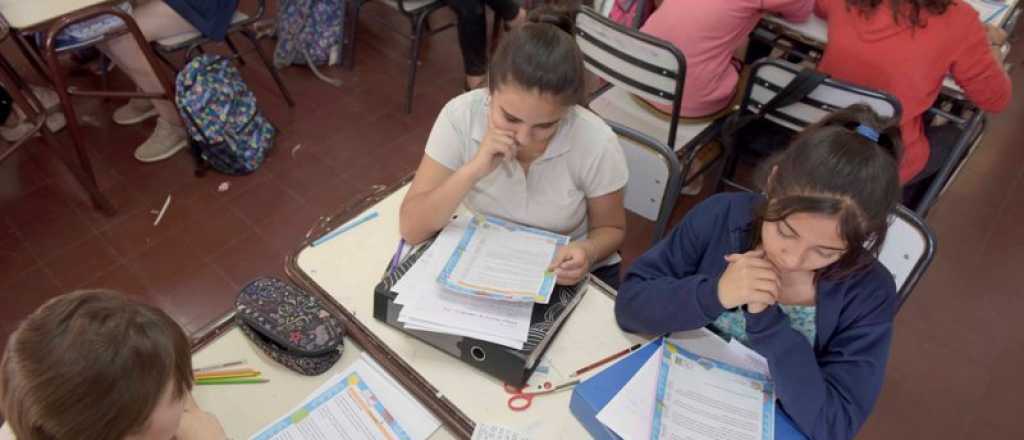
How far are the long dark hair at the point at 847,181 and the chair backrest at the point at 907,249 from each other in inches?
9.1

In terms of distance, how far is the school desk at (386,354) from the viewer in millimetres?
1060

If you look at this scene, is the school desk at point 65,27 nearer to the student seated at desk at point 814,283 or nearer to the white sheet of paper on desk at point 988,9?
the student seated at desk at point 814,283

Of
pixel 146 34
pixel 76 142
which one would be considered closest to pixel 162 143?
pixel 76 142

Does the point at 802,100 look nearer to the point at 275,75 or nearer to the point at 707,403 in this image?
the point at 707,403

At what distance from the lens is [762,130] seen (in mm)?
2178

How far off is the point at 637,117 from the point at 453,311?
1.41 metres

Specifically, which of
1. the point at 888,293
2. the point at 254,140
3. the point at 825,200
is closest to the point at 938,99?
the point at 888,293

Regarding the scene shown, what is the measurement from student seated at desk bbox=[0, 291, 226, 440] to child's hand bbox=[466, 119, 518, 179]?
67 cm

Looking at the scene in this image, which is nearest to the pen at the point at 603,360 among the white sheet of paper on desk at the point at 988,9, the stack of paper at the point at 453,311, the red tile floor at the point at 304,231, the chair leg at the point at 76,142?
the stack of paper at the point at 453,311

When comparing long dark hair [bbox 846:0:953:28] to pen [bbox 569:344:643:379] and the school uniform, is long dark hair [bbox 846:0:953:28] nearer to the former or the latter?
the school uniform

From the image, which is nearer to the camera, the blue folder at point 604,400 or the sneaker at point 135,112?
the blue folder at point 604,400

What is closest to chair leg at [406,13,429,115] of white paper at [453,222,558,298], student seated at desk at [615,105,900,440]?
white paper at [453,222,558,298]

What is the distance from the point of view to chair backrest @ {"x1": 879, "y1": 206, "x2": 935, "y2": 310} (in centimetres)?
124

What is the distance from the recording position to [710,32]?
2.03 metres
